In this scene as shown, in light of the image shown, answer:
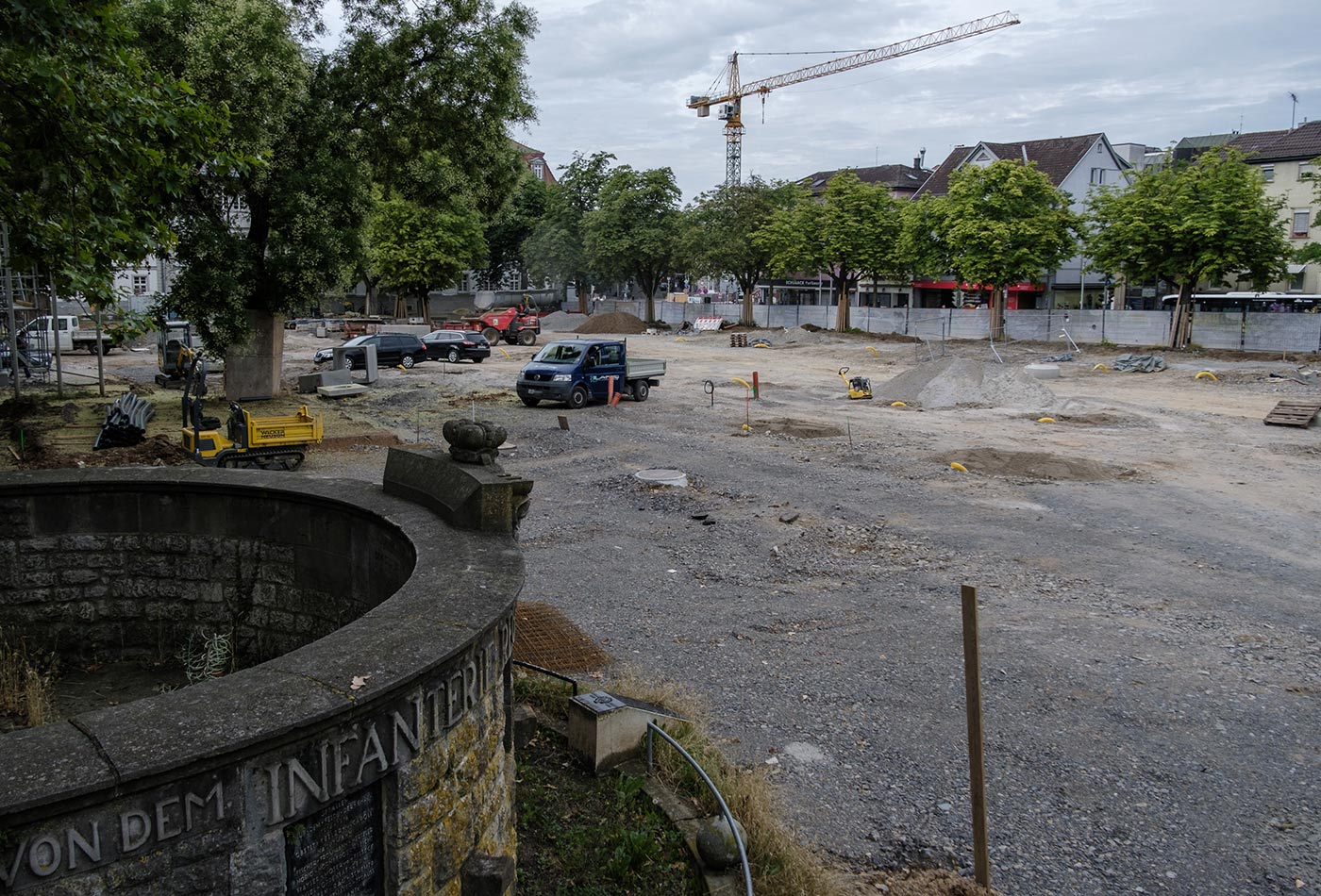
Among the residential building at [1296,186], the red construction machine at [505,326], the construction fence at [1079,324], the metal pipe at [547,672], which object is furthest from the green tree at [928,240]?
the metal pipe at [547,672]

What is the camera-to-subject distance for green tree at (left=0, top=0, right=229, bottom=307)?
30.2ft

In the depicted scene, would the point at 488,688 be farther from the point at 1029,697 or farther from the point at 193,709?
the point at 1029,697

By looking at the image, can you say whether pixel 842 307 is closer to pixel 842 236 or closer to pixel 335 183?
pixel 842 236

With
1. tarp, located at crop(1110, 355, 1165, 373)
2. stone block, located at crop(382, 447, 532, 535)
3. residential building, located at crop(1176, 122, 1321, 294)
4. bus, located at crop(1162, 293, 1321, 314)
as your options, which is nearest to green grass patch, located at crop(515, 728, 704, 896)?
stone block, located at crop(382, 447, 532, 535)

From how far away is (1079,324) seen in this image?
4703 centimetres

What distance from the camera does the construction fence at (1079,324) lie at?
39.7m

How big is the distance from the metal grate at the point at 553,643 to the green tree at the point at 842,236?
1833 inches

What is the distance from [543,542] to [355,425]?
1206 cm

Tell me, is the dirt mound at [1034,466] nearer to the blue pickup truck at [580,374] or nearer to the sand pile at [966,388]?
the sand pile at [966,388]

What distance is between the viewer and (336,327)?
2387 inches

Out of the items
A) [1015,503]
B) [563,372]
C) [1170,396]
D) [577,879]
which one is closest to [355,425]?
[563,372]

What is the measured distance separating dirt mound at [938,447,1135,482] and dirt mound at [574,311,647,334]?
48.5 m

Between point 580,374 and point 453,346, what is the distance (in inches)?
675

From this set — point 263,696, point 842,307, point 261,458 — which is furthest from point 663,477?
point 842,307
